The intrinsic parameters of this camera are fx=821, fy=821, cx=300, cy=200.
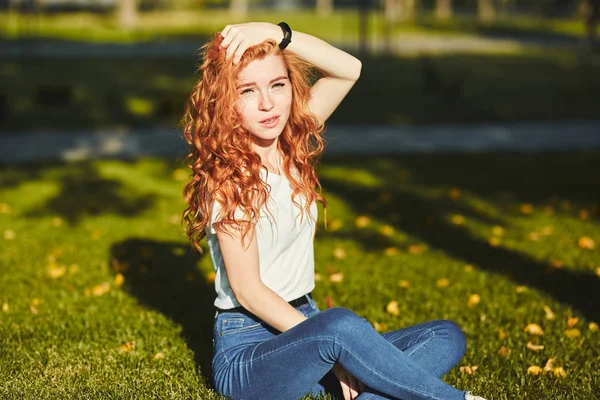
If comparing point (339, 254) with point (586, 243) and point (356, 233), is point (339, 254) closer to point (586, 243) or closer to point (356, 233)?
point (356, 233)

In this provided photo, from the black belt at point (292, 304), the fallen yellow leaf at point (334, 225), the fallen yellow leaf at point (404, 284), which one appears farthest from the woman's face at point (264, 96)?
the fallen yellow leaf at point (334, 225)

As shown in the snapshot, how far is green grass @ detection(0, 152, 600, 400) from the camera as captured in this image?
12.4 ft

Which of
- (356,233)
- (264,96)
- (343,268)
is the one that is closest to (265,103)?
(264,96)

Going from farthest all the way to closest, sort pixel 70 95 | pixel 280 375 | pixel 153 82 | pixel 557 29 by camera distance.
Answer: pixel 557 29
pixel 153 82
pixel 70 95
pixel 280 375

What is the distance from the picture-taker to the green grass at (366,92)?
11.6m

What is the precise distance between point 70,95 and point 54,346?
909 centimetres

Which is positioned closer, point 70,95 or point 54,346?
point 54,346

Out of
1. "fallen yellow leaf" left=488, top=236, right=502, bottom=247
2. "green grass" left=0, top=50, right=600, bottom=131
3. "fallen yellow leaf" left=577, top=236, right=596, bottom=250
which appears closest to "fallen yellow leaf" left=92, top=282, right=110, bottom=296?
"fallen yellow leaf" left=488, top=236, right=502, bottom=247

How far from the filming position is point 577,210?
689 centimetres

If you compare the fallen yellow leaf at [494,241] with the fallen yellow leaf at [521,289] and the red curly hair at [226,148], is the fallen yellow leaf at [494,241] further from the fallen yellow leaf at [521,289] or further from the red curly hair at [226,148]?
the red curly hair at [226,148]

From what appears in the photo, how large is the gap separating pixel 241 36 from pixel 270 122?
0.34 metres

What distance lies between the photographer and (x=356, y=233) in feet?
20.7

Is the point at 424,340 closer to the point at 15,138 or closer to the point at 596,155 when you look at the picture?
the point at 596,155

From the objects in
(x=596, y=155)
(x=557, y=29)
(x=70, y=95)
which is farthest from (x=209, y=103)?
(x=557, y=29)
